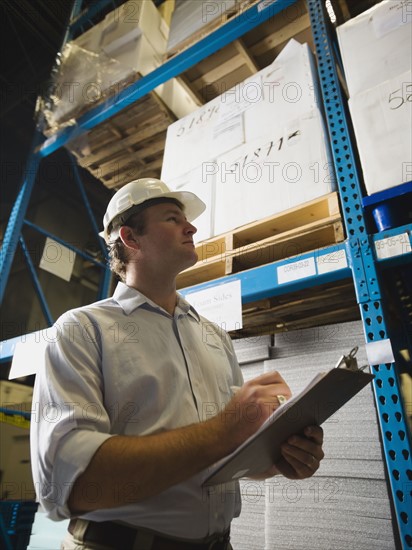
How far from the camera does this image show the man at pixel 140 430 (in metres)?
0.95

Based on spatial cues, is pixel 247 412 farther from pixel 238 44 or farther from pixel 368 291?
pixel 238 44

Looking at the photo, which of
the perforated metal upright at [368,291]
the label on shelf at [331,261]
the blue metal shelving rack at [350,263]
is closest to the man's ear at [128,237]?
the blue metal shelving rack at [350,263]

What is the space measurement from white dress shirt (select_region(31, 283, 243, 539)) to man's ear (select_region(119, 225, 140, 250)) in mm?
360

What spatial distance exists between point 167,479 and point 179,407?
29 centimetres

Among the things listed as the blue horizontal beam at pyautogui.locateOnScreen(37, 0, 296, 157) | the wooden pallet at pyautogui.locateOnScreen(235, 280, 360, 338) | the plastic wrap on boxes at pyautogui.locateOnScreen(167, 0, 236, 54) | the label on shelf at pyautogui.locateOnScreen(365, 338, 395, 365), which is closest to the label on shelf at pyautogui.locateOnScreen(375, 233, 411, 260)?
the label on shelf at pyautogui.locateOnScreen(365, 338, 395, 365)

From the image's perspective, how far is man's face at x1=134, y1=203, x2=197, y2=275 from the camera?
172 centimetres

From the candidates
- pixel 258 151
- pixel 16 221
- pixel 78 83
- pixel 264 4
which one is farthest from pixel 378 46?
pixel 16 221

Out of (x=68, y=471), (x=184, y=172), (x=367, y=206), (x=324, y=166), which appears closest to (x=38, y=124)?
(x=184, y=172)

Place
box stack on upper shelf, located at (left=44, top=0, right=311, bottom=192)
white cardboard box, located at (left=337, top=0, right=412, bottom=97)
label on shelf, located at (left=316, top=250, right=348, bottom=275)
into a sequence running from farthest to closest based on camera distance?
box stack on upper shelf, located at (left=44, top=0, right=311, bottom=192) < white cardboard box, located at (left=337, top=0, right=412, bottom=97) < label on shelf, located at (left=316, top=250, right=348, bottom=275)

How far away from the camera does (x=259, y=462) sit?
3.65 feet

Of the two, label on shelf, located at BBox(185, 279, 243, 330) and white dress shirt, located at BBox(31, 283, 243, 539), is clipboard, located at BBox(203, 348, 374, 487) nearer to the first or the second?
white dress shirt, located at BBox(31, 283, 243, 539)

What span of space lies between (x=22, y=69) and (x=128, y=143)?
4748 millimetres

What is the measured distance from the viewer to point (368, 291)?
1.49 meters

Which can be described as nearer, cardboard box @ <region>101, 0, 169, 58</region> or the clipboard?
the clipboard
